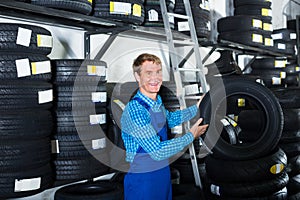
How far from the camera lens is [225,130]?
3.52 metres

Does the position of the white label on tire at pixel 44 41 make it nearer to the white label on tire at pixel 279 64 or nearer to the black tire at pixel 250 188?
the black tire at pixel 250 188

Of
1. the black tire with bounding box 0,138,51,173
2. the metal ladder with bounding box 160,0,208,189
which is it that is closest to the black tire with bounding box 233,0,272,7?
the metal ladder with bounding box 160,0,208,189

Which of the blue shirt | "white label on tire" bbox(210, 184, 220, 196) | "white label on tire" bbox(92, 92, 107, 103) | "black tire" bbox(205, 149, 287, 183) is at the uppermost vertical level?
"white label on tire" bbox(92, 92, 107, 103)

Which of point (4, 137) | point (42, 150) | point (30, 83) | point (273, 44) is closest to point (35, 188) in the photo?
point (42, 150)

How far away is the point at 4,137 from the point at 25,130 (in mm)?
149

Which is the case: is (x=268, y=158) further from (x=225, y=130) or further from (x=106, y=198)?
(x=106, y=198)

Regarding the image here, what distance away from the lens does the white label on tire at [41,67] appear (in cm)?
267

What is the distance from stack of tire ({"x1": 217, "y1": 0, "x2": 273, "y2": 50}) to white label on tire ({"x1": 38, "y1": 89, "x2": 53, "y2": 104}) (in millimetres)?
3128

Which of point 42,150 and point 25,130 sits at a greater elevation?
point 25,130

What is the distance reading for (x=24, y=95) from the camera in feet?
8.57

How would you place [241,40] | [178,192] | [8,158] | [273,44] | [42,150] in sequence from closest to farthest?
[8,158] < [42,150] < [178,192] < [241,40] < [273,44]

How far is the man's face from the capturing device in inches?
94.8

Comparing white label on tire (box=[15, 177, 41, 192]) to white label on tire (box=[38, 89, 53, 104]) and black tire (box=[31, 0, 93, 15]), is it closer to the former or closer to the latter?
white label on tire (box=[38, 89, 53, 104])

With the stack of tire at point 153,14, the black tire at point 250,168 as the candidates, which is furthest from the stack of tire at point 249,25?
the black tire at point 250,168
